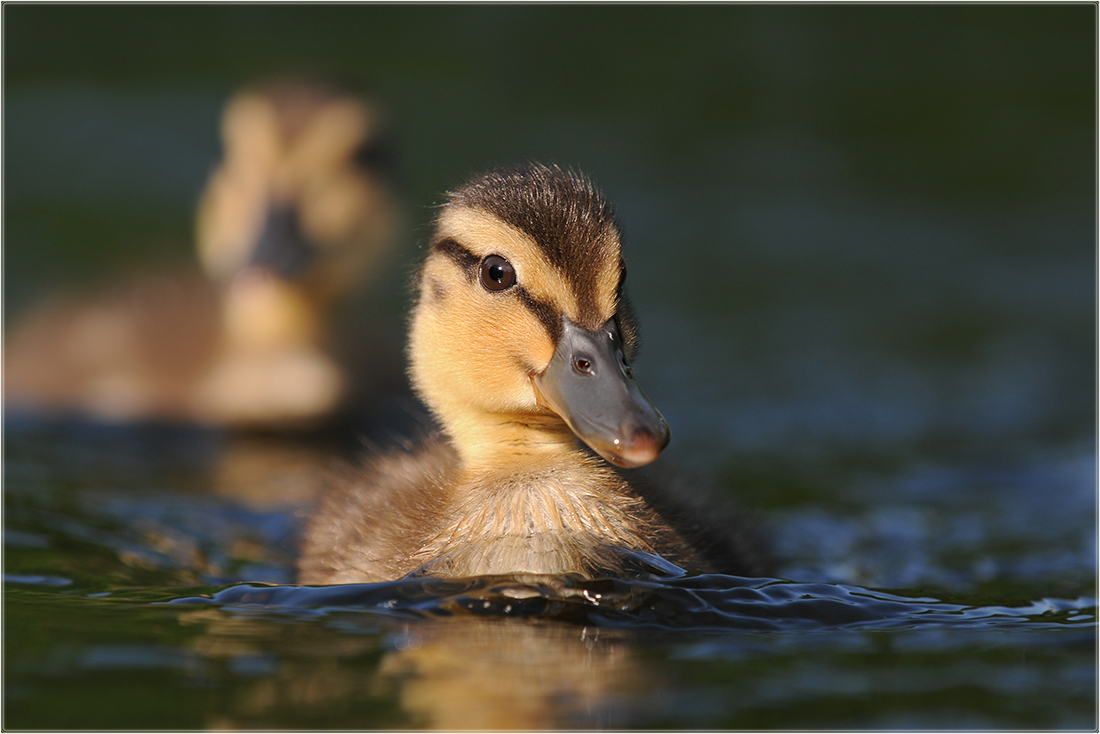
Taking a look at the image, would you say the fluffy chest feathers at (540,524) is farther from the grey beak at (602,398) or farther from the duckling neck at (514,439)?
the grey beak at (602,398)

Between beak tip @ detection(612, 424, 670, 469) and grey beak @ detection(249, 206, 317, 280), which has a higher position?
grey beak @ detection(249, 206, 317, 280)

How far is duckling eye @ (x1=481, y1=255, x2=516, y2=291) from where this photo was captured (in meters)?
4.05

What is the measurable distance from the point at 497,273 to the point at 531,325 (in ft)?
0.64

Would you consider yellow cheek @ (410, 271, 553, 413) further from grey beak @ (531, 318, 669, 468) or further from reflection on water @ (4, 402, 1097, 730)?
reflection on water @ (4, 402, 1097, 730)

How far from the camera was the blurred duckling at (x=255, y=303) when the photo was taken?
7.53 m

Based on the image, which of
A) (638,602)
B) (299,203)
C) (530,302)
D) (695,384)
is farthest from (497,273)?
(695,384)


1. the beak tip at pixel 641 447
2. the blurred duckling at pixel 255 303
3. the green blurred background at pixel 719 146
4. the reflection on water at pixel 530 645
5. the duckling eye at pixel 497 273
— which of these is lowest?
the reflection on water at pixel 530 645

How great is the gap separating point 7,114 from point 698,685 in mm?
10879

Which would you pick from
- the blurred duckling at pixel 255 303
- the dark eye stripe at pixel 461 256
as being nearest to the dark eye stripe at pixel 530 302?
the dark eye stripe at pixel 461 256

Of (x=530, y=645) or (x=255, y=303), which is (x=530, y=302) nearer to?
(x=530, y=645)

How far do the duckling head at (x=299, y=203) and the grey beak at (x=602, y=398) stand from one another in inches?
149

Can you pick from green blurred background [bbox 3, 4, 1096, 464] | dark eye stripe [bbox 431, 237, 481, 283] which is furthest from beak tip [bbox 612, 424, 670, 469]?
green blurred background [bbox 3, 4, 1096, 464]

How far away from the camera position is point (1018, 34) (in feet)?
43.3

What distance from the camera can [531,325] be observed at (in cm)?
402
